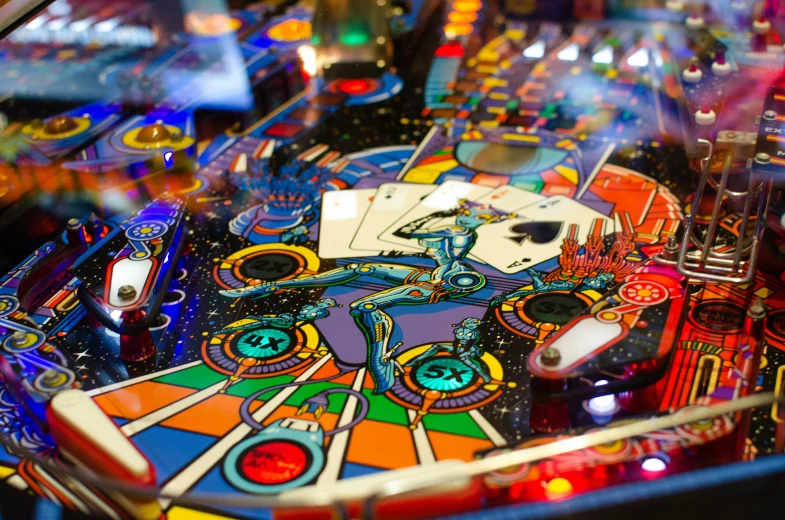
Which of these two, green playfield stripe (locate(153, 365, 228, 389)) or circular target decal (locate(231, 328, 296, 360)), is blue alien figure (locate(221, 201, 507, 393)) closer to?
circular target decal (locate(231, 328, 296, 360))

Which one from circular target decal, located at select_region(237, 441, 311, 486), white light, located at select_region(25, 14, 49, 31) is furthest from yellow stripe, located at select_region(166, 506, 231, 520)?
white light, located at select_region(25, 14, 49, 31)

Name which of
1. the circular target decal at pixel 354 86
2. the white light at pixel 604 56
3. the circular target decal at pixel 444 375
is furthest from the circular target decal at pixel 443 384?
the white light at pixel 604 56

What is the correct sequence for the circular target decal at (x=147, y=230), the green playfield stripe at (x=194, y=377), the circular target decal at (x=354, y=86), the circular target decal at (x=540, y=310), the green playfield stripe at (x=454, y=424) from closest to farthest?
the green playfield stripe at (x=454, y=424) < the green playfield stripe at (x=194, y=377) < the circular target decal at (x=540, y=310) < the circular target decal at (x=147, y=230) < the circular target decal at (x=354, y=86)

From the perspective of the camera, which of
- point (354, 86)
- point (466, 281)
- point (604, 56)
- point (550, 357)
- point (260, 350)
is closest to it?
point (550, 357)

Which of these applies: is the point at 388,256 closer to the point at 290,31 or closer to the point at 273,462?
the point at 273,462

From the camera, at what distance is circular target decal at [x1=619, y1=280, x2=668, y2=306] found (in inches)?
98.2

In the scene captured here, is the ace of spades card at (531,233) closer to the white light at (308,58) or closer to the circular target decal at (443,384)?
the circular target decal at (443,384)

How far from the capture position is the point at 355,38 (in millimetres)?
4156

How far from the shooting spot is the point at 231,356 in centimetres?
262

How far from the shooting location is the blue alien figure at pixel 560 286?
110 inches

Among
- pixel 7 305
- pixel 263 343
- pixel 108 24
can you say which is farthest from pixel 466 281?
pixel 108 24

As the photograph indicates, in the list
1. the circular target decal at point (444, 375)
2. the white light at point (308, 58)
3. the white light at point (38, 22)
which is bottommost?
the circular target decal at point (444, 375)

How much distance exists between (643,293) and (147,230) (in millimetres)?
1562

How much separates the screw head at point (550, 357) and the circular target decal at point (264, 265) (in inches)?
37.9
